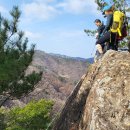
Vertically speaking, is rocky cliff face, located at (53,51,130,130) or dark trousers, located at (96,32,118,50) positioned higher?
dark trousers, located at (96,32,118,50)

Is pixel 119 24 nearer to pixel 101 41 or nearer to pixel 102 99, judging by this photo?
pixel 101 41

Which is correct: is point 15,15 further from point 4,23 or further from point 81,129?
point 81,129

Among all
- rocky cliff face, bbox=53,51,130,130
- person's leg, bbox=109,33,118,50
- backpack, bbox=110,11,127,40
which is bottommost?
rocky cliff face, bbox=53,51,130,130

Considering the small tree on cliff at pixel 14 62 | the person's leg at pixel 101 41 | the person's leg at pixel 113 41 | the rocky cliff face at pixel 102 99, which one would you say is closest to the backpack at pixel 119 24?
the person's leg at pixel 113 41

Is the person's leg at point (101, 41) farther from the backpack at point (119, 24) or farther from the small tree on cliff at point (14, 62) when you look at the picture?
the small tree on cliff at point (14, 62)

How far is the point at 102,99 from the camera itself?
27.4 ft

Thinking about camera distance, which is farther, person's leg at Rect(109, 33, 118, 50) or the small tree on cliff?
the small tree on cliff

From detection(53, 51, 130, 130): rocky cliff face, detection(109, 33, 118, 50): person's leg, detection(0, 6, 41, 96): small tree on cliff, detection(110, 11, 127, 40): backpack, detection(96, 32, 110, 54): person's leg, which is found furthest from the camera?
detection(0, 6, 41, 96): small tree on cliff

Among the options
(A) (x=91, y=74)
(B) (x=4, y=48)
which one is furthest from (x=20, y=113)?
(A) (x=91, y=74)

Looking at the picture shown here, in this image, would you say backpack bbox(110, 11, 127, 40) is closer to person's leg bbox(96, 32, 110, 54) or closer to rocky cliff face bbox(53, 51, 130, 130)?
person's leg bbox(96, 32, 110, 54)

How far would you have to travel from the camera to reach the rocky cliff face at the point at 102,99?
7918mm

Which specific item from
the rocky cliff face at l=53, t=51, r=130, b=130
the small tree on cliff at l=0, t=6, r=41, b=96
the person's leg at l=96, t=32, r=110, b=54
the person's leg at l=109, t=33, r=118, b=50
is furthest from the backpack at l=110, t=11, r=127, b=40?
the small tree on cliff at l=0, t=6, r=41, b=96

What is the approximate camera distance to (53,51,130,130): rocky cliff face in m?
7.92

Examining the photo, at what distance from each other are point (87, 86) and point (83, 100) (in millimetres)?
439
